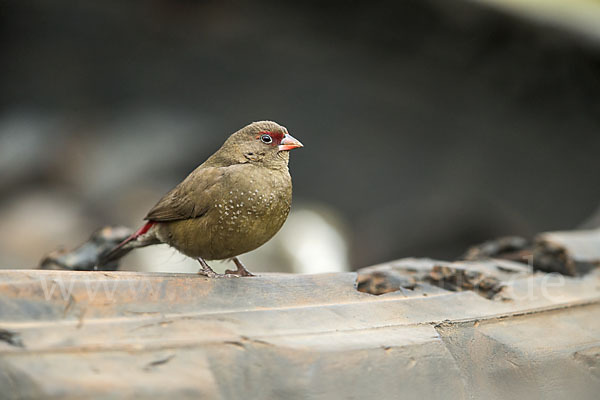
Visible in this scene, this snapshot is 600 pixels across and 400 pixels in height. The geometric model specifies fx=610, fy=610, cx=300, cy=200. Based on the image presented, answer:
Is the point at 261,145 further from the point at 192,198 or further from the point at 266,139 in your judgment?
the point at 192,198

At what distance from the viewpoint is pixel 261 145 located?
243 cm

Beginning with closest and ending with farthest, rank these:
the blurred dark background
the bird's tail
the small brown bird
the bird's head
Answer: the small brown bird < the bird's head < the bird's tail < the blurred dark background

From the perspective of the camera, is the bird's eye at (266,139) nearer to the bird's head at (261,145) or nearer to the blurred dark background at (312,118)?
the bird's head at (261,145)

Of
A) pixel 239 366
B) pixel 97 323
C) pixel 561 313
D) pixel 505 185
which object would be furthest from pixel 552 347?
pixel 505 185

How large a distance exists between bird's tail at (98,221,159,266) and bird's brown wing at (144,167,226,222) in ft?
0.31

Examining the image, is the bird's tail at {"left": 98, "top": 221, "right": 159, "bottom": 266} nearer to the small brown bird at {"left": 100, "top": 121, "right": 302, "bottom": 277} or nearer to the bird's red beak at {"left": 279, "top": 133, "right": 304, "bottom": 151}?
the small brown bird at {"left": 100, "top": 121, "right": 302, "bottom": 277}

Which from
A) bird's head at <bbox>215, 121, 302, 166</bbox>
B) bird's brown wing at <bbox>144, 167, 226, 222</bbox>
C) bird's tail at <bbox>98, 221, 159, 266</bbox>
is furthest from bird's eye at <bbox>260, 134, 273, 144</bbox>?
bird's tail at <bbox>98, 221, 159, 266</bbox>

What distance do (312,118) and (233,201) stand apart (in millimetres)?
4631

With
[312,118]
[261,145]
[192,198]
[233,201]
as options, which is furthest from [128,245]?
[312,118]

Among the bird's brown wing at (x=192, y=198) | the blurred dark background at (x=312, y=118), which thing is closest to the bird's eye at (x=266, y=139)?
the bird's brown wing at (x=192, y=198)

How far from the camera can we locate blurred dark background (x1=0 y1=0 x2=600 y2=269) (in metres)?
5.67

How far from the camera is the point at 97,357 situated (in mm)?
1577

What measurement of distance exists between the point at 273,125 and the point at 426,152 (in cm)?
468

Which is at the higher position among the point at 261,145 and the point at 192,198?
the point at 261,145
